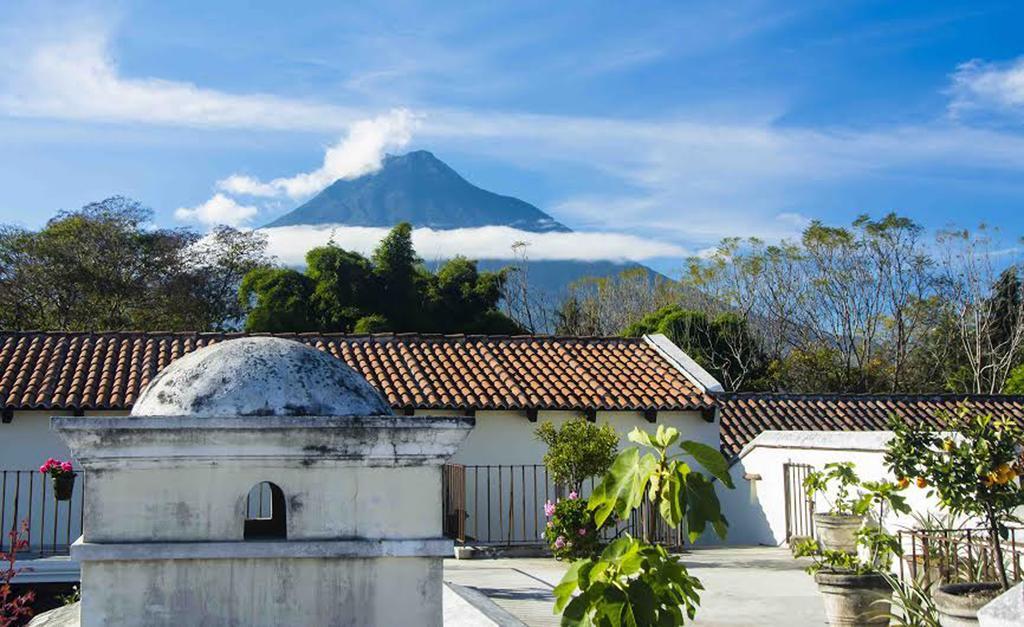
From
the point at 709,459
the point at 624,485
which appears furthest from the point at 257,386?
the point at 709,459

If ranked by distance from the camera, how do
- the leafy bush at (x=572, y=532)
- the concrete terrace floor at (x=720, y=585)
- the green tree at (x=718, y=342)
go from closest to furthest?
the concrete terrace floor at (x=720, y=585) → the leafy bush at (x=572, y=532) → the green tree at (x=718, y=342)

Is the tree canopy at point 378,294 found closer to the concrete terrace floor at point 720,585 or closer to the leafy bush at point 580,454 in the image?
the leafy bush at point 580,454

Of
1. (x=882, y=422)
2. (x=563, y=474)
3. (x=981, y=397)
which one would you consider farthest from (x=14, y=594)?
(x=981, y=397)

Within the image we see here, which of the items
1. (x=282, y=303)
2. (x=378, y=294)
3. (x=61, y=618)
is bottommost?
(x=61, y=618)

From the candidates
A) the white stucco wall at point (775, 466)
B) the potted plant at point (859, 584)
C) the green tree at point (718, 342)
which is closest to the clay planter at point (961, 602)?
the potted plant at point (859, 584)

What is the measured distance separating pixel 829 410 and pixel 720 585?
10759 mm

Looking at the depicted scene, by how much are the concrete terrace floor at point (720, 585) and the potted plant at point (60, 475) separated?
219 inches

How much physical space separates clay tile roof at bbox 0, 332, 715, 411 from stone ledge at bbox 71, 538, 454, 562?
42.6ft

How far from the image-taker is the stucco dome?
18.4 ft

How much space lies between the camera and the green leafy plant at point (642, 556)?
399cm

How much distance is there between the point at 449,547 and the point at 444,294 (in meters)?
32.6

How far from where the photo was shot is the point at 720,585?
12.8 meters

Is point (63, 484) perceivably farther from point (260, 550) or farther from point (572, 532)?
point (260, 550)

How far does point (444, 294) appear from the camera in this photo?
3797 centimetres
